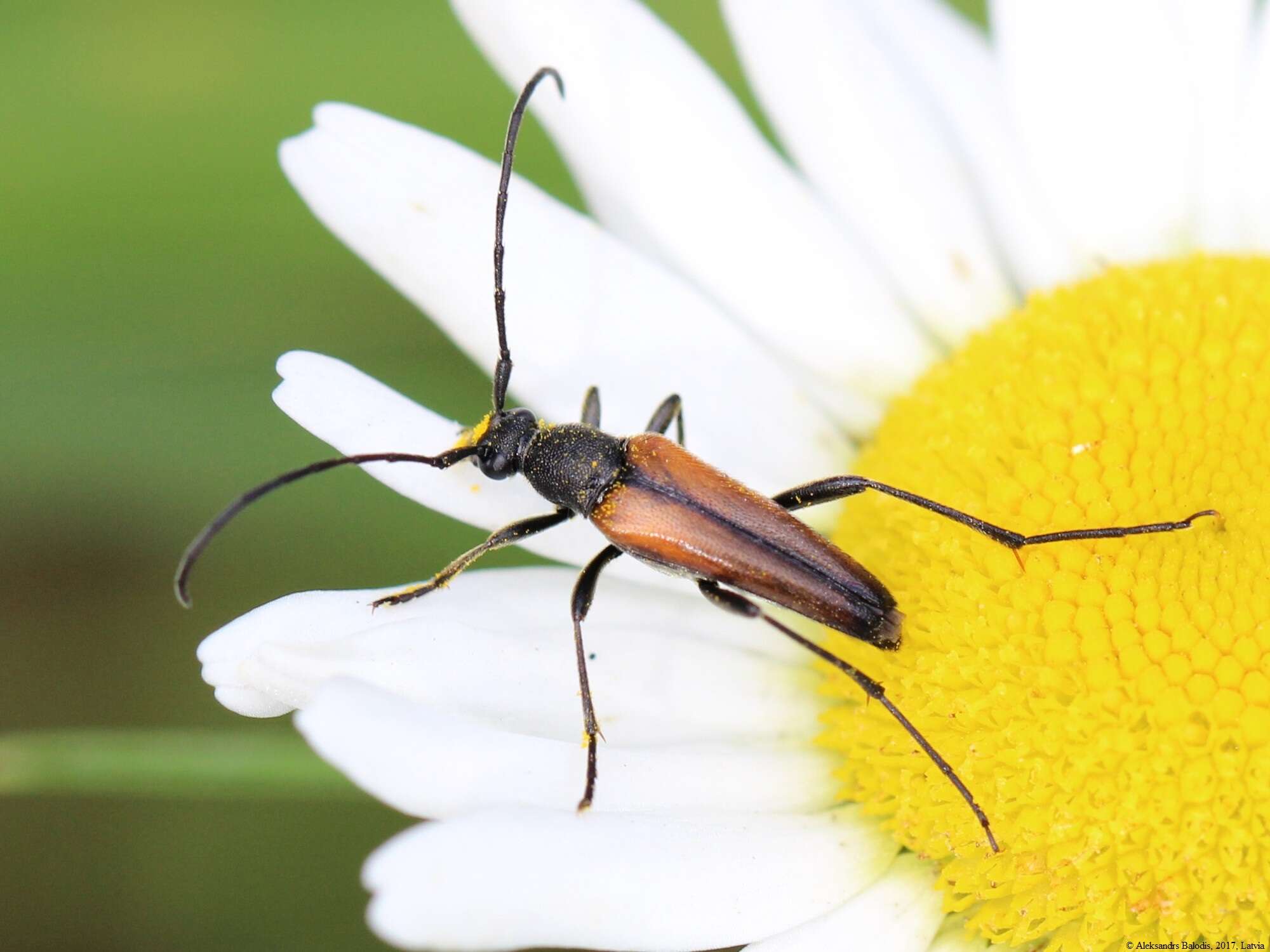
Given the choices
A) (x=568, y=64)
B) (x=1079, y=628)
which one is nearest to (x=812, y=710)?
(x=1079, y=628)

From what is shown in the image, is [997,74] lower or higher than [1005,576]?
higher

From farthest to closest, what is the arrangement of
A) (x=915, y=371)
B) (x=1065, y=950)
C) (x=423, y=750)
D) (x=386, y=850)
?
(x=915, y=371), (x=1065, y=950), (x=423, y=750), (x=386, y=850)

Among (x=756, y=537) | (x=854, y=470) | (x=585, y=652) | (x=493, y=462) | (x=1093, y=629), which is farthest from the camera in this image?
(x=854, y=470)

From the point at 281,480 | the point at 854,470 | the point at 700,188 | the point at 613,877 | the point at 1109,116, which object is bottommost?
the point at 613,877

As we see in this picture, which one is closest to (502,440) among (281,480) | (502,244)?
(502,244)

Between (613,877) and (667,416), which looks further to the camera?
(667,416)

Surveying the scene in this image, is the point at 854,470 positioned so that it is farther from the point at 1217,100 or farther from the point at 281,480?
the point at 281,480

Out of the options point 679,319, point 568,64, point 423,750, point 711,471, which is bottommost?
point 423,750

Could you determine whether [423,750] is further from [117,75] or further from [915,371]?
[117,75]
